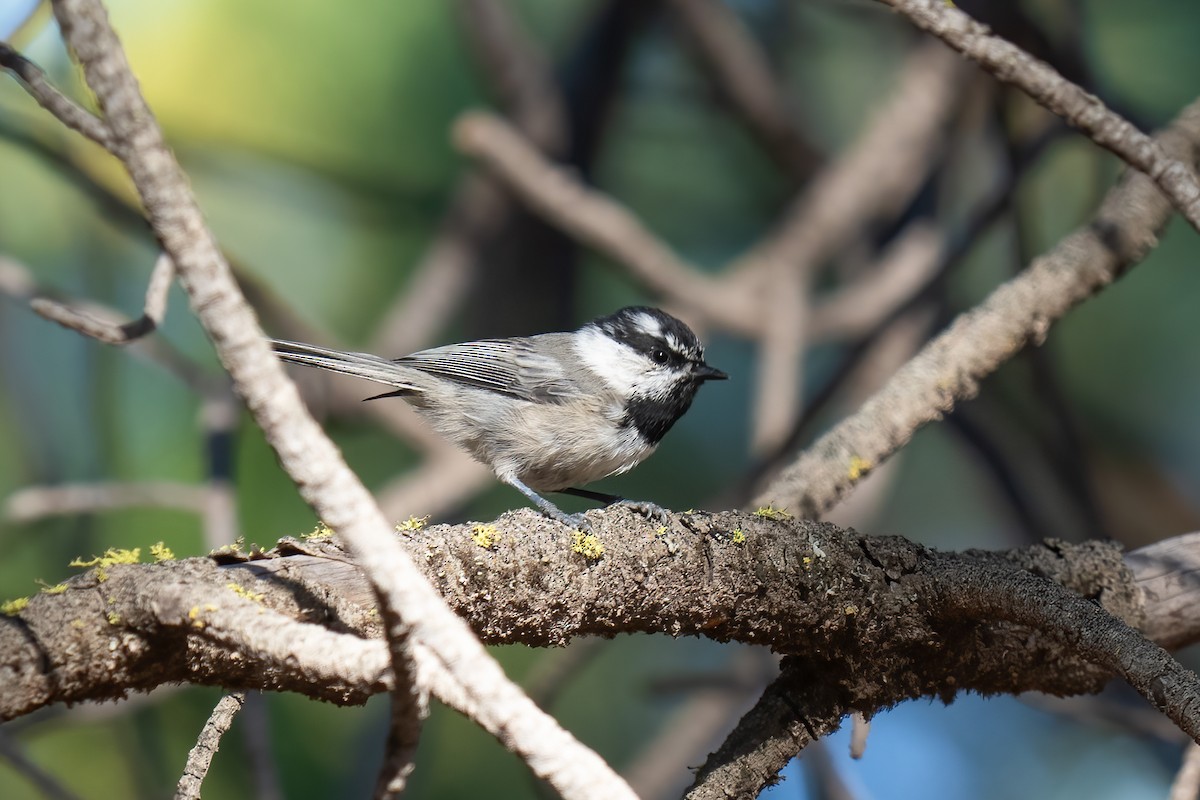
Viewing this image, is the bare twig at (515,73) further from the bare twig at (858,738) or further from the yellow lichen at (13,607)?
the yellow lichen at (13,607)

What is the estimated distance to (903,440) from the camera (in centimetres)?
254

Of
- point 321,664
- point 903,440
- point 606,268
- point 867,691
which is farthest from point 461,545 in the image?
point 606,268

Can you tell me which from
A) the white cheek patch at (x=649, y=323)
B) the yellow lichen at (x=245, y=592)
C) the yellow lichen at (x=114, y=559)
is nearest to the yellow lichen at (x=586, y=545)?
the yellow lichen at (x=245, y=592)

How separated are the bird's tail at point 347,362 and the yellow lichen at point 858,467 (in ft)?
4.05

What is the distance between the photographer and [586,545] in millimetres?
1586

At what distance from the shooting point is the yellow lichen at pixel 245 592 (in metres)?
1.27

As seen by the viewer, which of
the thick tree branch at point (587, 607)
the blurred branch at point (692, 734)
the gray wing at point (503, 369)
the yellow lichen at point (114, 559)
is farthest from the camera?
the blurred branch at point (692, 734)

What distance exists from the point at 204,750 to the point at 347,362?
1.41 metres

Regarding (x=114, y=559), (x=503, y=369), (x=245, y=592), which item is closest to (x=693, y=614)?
(x=245, y=592)

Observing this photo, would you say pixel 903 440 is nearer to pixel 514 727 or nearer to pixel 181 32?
pixel 514 727

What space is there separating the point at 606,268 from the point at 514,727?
4612 mm

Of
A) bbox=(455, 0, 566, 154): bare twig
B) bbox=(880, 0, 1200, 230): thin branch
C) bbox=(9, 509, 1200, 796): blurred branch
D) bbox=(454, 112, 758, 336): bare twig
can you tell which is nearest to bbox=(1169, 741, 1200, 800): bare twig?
bbox=(9, 509, 1200, 796): blurred branch

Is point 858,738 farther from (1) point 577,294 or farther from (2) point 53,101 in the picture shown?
(1) point 577,294

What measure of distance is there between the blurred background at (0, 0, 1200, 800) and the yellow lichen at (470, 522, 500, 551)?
78.8 inches
